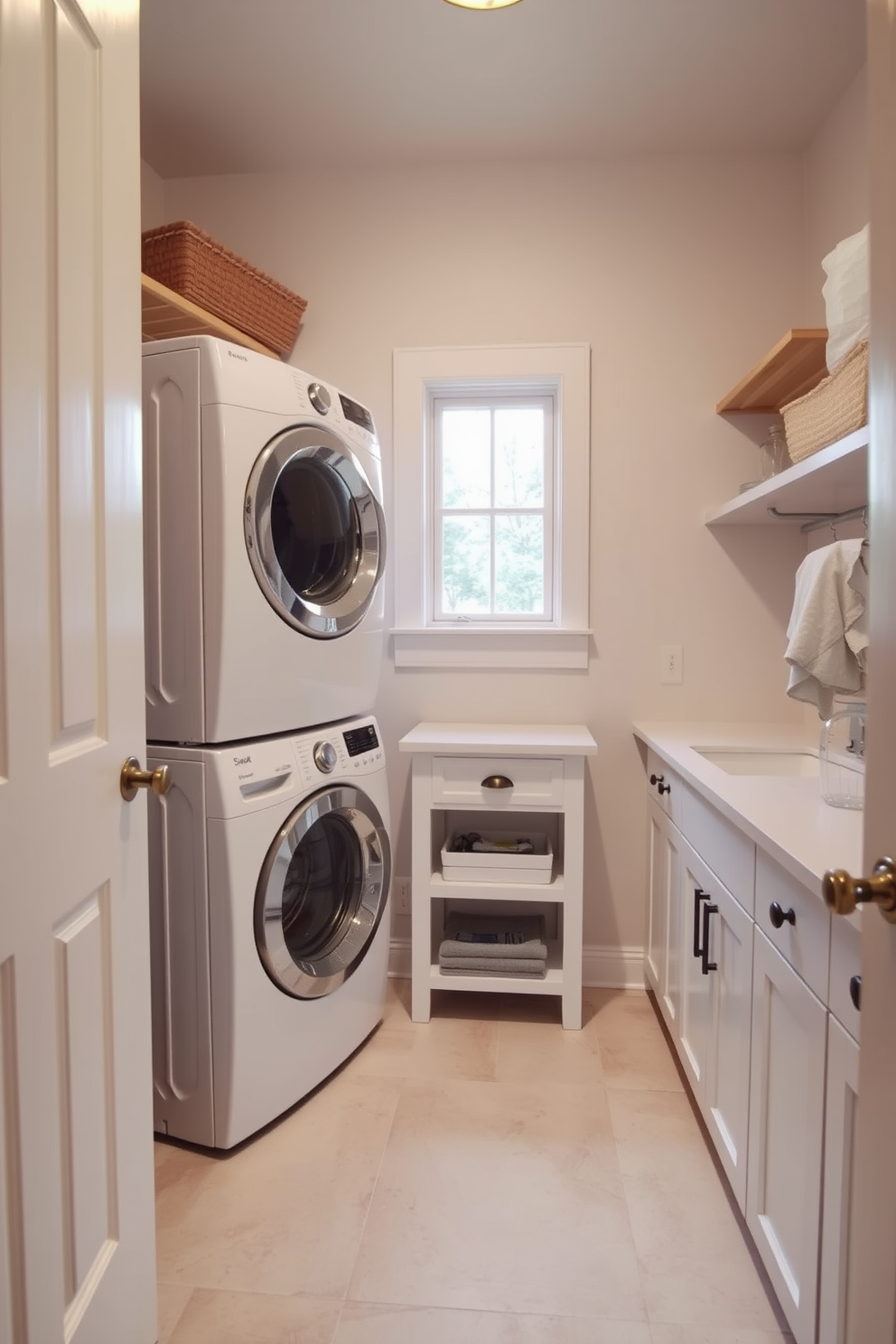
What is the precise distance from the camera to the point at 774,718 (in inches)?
96.3

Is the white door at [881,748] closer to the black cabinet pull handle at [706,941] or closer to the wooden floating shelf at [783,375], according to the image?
the black cabinet pull handle at [706,941]

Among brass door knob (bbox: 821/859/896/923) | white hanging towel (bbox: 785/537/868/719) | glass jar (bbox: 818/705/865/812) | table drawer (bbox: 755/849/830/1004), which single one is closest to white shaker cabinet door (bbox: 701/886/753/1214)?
table drawer (bbox: 755/849/830/1004)

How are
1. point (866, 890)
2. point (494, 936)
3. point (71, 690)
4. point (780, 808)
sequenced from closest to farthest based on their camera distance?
1. point (866, 890)
2. point (71, 690)
3. point (780, 808)
4. point (494, 936)

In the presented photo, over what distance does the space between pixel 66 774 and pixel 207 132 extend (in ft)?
7.36

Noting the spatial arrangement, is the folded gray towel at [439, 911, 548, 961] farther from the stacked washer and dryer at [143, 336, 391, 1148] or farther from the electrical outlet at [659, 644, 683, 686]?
the electrical outlet at [659, 644, 683, 686]

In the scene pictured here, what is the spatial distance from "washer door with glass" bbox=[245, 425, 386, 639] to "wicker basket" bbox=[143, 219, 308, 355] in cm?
59

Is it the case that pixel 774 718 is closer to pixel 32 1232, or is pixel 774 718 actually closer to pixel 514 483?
pixel 514 483

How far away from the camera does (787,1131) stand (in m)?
1.14

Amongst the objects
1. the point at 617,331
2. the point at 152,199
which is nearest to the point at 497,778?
the point at 617,331

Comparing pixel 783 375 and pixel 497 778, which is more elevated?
pixel 783 375

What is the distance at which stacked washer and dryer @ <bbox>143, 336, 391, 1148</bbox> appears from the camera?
5.19ft

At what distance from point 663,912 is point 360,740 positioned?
38.4 inches

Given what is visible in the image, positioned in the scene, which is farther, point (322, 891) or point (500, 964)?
point (500, 964)

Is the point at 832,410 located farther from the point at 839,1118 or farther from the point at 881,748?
the point at 839,1118
